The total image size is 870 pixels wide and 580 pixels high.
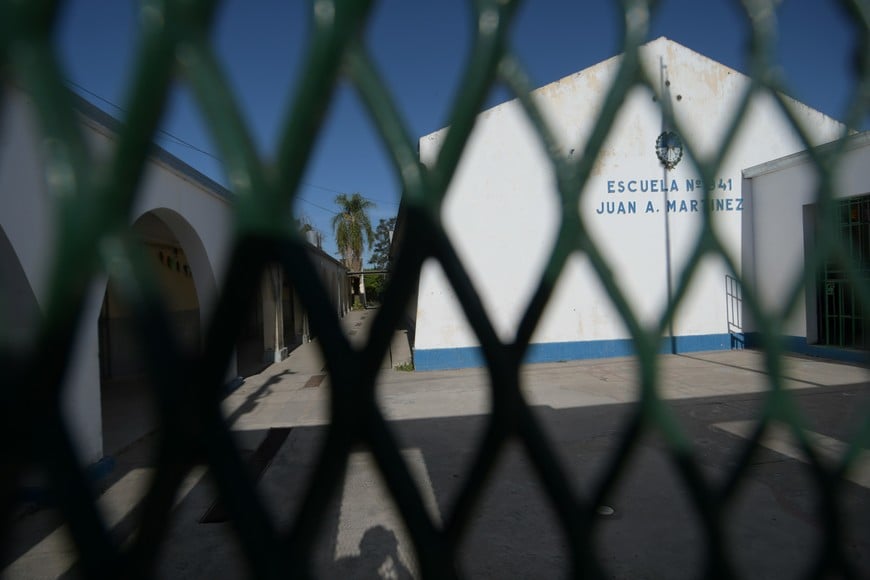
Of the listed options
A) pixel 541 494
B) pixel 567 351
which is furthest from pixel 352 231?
pixel 541 494

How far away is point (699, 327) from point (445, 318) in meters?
5.24

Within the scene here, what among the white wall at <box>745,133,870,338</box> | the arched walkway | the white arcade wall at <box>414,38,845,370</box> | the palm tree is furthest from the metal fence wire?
the palm tree

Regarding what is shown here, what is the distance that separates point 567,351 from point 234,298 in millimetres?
10040

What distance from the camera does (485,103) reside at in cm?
71

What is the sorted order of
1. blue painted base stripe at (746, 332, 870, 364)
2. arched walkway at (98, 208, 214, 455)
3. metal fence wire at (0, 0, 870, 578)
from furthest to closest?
blue painted base stripe at (746, 332, 870, 364)
arched walkway at (98, 208, 214, 455)
metal fence wire at (0, 0, 870, 578)

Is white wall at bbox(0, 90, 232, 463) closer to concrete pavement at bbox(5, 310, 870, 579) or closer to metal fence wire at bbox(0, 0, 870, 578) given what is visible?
metal fence wire at bbox(0, 0, 870, 578)

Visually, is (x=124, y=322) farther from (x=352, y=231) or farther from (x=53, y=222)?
(x=352, y=231)

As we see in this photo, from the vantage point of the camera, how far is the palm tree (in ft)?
83.2

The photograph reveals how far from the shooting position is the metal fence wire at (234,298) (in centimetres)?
59

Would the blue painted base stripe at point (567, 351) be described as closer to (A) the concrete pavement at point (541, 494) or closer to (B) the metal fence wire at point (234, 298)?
(A) the concrete pavement at point (541, 494)

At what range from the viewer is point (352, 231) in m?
25.8

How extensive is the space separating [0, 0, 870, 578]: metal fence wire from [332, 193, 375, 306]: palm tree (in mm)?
24093

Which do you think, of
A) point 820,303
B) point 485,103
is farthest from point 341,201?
point 485,103

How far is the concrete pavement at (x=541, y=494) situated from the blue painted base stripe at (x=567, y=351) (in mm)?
2226
